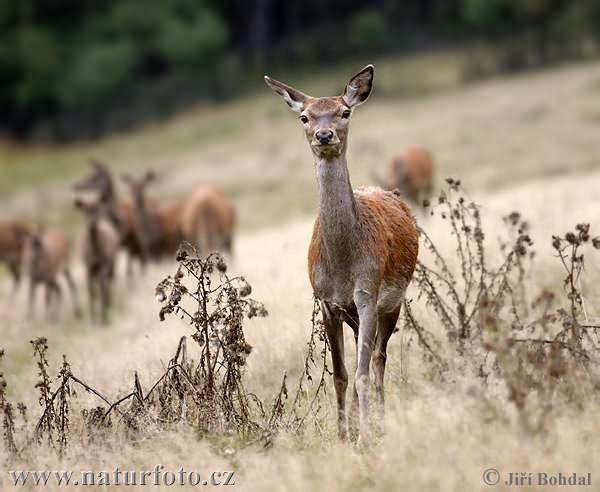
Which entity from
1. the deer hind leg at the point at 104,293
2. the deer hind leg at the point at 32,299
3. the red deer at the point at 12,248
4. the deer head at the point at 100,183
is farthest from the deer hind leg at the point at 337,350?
the red deer at the point at 12,248

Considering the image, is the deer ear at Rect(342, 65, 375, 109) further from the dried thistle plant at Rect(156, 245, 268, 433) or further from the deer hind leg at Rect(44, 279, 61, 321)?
the deer hind leg at Rect(44, 279, 61, 321)

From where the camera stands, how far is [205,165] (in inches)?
1373

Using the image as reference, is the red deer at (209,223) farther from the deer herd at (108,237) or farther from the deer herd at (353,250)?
the deer herd at (353,250)

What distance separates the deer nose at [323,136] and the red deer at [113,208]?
11760 mm

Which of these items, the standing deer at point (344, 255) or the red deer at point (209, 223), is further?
the red deer at point (209, 223)

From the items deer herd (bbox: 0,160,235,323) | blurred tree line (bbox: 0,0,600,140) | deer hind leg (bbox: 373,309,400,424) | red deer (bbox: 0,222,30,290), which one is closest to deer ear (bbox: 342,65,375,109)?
deer hind leg (bbox: 373,309,400,424)

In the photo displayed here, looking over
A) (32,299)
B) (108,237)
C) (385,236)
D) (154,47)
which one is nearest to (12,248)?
(32,299)

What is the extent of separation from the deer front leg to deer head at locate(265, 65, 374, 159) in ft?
3.50

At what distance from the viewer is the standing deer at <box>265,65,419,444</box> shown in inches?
260

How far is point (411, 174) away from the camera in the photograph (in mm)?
19547

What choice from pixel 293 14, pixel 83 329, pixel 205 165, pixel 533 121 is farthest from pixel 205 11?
pixel 83 329

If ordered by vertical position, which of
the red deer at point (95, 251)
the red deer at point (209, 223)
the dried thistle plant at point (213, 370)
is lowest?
the dried thistle plant at point (213, 370)

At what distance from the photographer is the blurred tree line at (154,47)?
4709 cm

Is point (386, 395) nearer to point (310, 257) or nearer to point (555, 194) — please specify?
point (310, 257)
